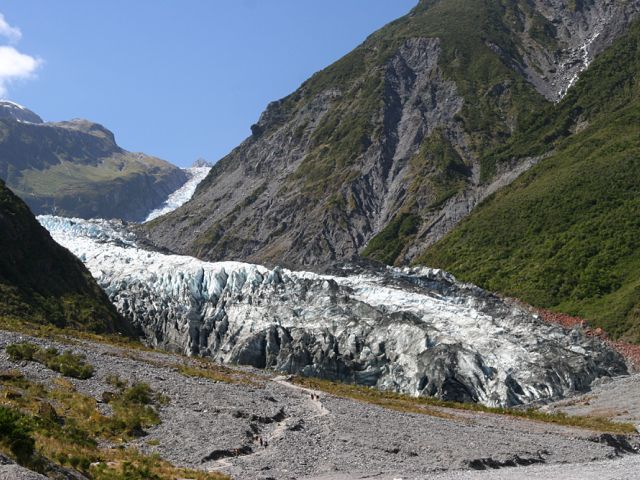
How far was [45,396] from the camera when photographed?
1240 inches

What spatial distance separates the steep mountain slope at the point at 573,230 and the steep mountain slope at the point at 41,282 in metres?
64.5

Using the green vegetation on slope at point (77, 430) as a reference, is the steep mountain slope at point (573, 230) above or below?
above

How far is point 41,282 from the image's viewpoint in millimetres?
69562

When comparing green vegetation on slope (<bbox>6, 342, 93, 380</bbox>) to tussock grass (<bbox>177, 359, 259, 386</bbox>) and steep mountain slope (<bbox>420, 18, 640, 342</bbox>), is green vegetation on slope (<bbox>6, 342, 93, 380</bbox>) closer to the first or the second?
tussock grass (<bbox>177, 359, 259, 386</bbox>)

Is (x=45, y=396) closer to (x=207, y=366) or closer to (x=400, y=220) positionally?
(x=207, y=366)

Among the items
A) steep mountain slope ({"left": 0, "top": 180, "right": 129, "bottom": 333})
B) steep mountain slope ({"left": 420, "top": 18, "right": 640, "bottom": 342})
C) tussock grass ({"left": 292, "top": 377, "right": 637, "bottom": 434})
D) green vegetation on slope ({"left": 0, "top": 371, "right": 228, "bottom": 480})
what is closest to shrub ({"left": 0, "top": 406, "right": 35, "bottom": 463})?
green vegetation on slope ({"left": 0, "top": 371, "right": 228, "bottom": 480})

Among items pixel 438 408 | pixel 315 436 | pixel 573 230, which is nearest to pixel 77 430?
pixel 315 436

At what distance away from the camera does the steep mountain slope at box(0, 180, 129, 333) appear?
6391cm

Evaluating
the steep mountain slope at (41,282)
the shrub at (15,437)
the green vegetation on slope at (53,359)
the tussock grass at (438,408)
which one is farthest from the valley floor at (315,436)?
the steep mountain slope at (41,282)

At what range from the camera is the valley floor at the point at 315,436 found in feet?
92.6

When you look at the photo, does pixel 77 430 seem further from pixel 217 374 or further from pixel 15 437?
pixel 217 374

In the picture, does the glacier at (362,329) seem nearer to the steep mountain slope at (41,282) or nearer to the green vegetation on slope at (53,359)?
the steep mountain slope at (41,282)

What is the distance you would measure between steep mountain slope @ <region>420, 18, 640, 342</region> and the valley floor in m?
57.5

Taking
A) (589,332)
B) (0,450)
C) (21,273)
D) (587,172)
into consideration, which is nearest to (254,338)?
(21,273)
